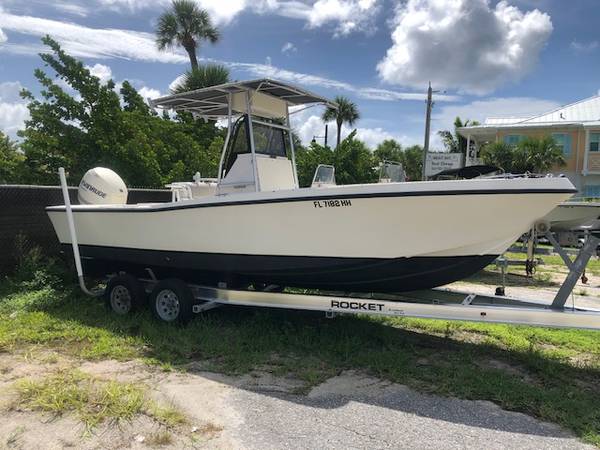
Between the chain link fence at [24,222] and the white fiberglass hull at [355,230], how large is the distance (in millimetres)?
2503

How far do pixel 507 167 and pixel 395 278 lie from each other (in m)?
20.9

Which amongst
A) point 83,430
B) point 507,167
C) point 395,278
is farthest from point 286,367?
point 507,167

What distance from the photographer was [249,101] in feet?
19.8

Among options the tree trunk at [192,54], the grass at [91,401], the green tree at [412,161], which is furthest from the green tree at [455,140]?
the grass at [91,401]

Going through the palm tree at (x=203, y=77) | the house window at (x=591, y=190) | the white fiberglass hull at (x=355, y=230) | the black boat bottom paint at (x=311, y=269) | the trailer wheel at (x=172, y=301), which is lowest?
the house window at (x=591, y=190)

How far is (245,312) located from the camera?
6543mm

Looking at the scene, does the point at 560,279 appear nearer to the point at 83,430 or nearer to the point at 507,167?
the point at 83,430

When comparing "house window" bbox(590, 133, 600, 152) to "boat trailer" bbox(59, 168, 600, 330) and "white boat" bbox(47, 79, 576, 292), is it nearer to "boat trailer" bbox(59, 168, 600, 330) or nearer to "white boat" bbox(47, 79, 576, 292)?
"white boat" bbox(47, 79, 576, 292)

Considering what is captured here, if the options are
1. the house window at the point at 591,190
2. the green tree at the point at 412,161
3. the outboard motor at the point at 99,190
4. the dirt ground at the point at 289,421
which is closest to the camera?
the dirt ground at the point at 289,421

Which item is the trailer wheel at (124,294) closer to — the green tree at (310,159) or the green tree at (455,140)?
the green tree at (310,159)

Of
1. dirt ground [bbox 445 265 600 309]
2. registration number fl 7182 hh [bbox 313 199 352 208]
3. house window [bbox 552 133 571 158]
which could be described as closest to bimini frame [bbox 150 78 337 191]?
registration number fl 7182 hh [bbox 313 199 352 208]

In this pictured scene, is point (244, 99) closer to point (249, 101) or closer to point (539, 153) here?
point (249, 101)

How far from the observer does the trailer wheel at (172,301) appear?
5719mm

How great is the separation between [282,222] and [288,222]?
0.07 meters
